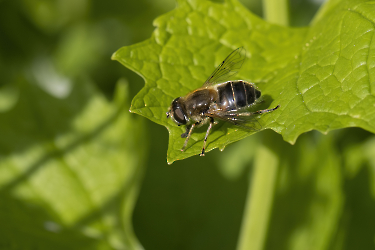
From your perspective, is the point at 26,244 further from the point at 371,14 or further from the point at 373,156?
the point at 373,156

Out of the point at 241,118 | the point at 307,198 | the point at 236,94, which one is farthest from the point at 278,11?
the point at 307,198

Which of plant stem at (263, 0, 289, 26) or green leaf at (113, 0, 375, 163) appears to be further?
plant stem at (263, 0, 289, 26)

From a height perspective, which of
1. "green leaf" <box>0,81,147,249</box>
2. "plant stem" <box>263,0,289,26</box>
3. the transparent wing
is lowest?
"green leaf" <box>0,81,147,249</box>

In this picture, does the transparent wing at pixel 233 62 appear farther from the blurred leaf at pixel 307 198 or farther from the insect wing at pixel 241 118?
the blurred leaf at pixel 307 198

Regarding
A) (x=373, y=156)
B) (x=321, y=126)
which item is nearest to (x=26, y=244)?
(x=321, y=126)

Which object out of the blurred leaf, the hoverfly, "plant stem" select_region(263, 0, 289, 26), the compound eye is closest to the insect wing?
the hoverfly

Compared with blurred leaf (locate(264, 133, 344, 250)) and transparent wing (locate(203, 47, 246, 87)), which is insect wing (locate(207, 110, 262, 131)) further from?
blurred leaf (locate(264, 133, 344, 250))
